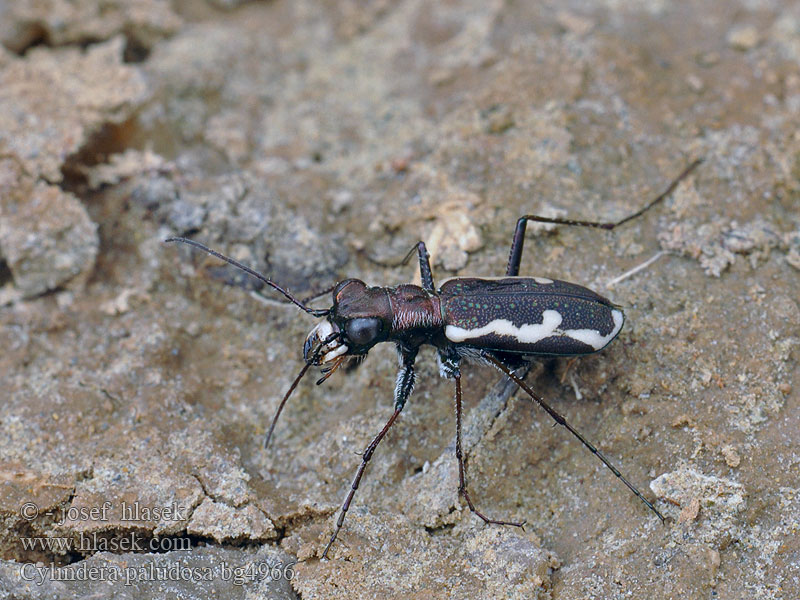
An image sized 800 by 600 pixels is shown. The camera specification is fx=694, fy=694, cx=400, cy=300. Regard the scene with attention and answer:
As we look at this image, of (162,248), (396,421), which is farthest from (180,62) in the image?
(396,421)

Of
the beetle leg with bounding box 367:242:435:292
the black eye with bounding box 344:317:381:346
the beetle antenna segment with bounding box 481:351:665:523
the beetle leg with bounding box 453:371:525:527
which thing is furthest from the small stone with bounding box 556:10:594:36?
the beetle leg with bounding box 453:371:525:527

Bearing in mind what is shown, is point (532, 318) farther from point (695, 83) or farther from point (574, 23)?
point (574, 23)

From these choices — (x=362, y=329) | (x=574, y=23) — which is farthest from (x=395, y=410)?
(x=574, y=23)

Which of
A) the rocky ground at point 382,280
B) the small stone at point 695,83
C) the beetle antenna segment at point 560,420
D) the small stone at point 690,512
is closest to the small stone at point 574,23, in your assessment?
the rocky ground at point 382,280

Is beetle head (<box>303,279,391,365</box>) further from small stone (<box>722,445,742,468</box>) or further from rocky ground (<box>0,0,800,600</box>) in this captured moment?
small stone (<box>722,445,742,468</box>)

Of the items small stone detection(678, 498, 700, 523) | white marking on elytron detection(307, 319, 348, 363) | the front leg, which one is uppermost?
white marking on elytron detection(307, 319, 348, 363)

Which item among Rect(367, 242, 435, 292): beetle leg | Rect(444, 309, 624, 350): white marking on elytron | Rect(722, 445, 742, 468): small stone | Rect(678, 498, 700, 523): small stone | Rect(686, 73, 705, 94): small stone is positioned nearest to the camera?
Rect(678, 498, 700, 523): small stone
